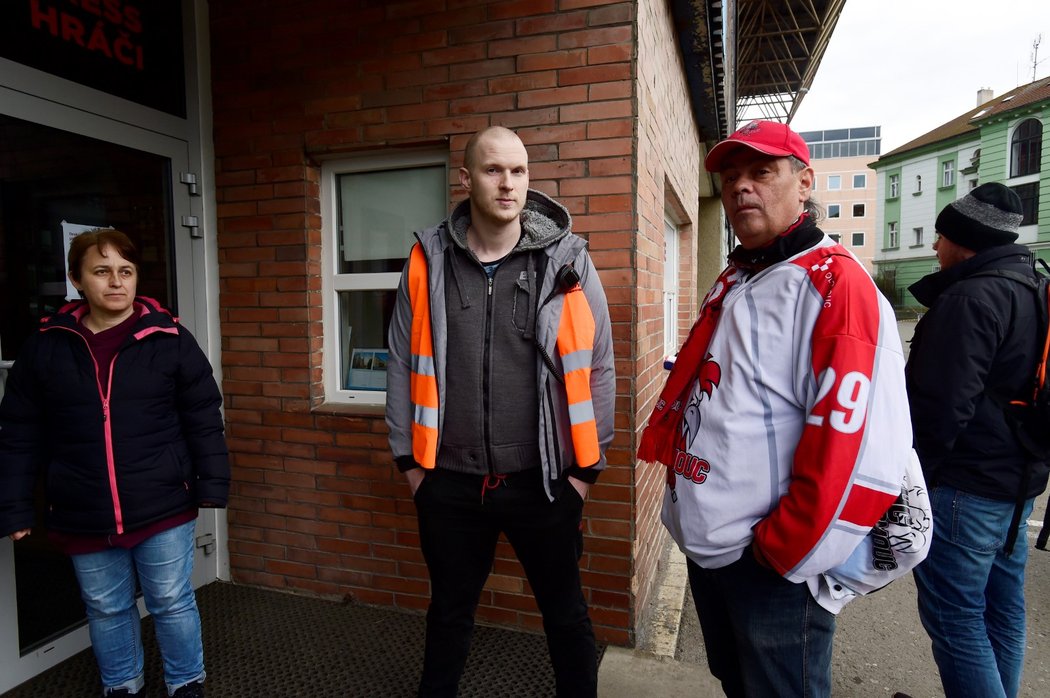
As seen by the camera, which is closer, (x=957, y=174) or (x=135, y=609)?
(x=135, y=609)

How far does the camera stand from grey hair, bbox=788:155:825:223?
158cm

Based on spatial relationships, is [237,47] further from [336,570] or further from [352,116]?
[336,570]

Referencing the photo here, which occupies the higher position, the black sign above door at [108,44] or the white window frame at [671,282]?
the black sign above door at [108,44]

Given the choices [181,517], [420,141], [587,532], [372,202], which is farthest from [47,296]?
[587,532]

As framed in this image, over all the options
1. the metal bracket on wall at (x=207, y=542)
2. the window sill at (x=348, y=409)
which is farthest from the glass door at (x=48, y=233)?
the window sill at (x=348, y=409)

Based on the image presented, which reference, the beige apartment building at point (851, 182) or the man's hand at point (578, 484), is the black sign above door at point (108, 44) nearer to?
the man's hand at point (578, 484)

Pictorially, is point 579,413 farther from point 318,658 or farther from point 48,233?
point 48,233

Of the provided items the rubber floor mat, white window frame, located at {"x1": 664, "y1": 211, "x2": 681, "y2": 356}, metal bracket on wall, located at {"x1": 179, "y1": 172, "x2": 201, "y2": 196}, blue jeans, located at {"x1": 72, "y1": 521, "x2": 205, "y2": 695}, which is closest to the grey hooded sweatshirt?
blue jeans, located at {"x1": 72, "y1": 521, "x2": 205, "y2": 695}

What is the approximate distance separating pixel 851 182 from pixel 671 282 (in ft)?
209

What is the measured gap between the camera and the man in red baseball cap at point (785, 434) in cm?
132

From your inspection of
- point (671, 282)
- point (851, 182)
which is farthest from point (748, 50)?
point (851, 182)

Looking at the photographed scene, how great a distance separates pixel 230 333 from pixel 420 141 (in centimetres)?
153

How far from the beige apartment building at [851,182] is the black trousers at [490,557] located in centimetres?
6248

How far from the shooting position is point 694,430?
5.16 ft
